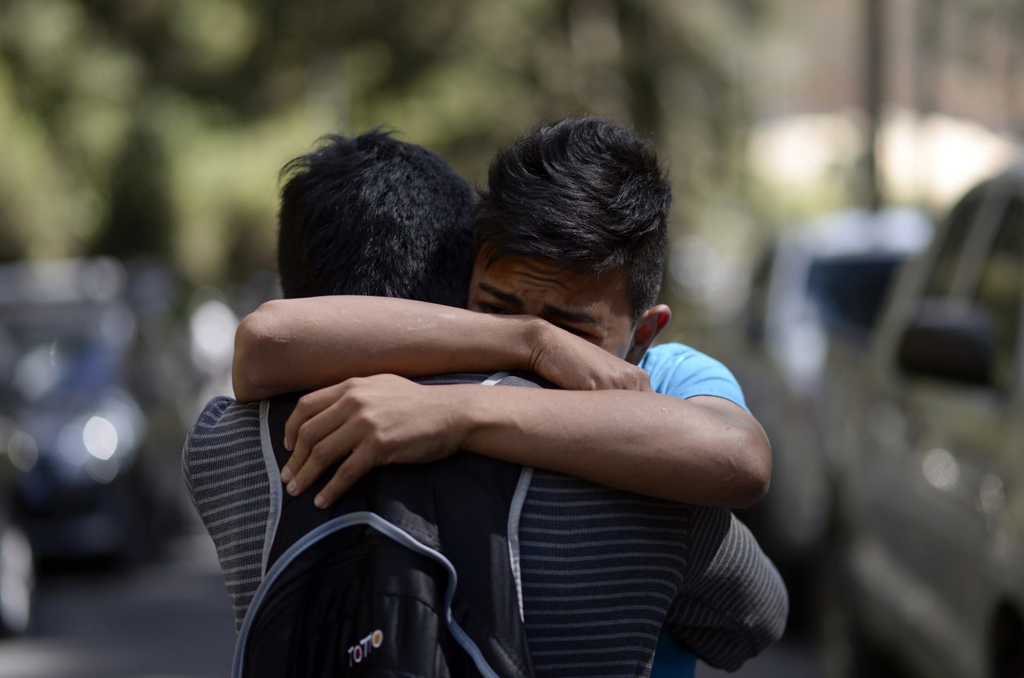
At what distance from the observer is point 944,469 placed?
4039 millimetres

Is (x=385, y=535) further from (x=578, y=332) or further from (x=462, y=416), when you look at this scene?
(x=578, y=332)

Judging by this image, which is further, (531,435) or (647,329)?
(647,329)

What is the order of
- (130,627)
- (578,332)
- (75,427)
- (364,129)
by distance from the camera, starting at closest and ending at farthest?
1. (578,332)
2. (364,129)
3. (130,627)
4. (75,427)

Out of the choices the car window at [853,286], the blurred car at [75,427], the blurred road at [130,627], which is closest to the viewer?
the blurred road at [130,627]

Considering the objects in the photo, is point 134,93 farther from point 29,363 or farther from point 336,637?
point 336,637

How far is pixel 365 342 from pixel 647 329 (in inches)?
20.1

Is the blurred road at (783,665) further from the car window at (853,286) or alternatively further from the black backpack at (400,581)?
the black backpack at (400,581)

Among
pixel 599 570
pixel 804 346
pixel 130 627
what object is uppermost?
pixel 599 570

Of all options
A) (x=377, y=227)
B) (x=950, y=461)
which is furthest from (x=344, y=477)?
(x=950, y=461)

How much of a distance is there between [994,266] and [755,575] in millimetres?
2772

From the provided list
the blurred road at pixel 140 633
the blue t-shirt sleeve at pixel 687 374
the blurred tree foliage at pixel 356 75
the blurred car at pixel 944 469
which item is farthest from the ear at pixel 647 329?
the blurred tree foliage at pixel 356 75

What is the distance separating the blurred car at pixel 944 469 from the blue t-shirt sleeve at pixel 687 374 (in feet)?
5.06

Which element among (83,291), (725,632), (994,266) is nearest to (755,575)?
(725,632)

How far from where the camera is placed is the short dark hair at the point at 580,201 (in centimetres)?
175
